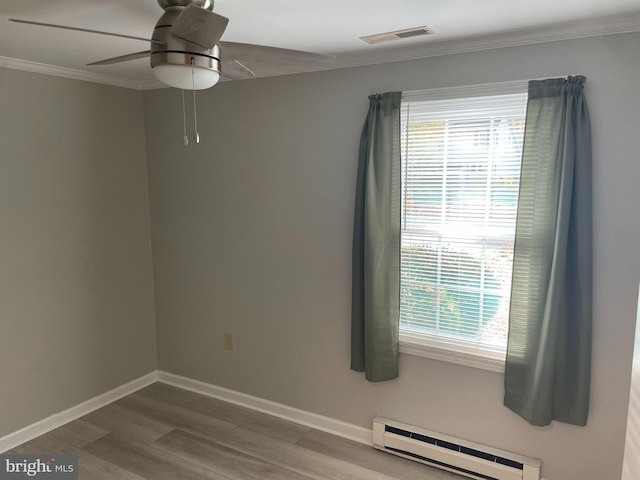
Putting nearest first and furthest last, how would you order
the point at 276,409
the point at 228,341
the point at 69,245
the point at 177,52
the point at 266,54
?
the point at 177,52, the point at 266,54, the point at 69,245, the point at 276,409, the point at 228,341

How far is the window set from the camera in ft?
7.89

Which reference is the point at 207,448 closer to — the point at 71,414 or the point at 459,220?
the point at 71,414

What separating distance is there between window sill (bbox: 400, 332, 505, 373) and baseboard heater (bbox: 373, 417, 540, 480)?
44 centimetres

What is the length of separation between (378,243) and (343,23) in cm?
115

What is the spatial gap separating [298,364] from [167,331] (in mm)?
1229

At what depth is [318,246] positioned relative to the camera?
2.99 m

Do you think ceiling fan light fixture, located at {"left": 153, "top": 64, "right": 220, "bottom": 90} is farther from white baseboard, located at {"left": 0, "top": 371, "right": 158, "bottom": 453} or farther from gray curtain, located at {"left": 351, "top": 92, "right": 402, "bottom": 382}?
white baseboard, located at {"left": 0, "top": 371, "right": 158, "bottom": 453}

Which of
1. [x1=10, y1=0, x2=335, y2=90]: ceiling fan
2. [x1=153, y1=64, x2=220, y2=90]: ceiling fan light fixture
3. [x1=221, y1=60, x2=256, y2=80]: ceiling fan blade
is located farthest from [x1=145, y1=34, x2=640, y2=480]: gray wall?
[x1=153, y1=64, x2=220, y2=90]: ceiling fan light fixture

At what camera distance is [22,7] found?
6.20 feet

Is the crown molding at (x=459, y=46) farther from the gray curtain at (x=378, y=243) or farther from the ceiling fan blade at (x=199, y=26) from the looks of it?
the ceiling fan blade at (x=199, y=26)

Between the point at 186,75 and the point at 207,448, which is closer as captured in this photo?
the point at 186,75

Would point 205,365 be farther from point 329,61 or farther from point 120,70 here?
point 329,61

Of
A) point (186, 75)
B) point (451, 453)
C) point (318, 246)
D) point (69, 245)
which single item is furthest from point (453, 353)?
point (69, 245)

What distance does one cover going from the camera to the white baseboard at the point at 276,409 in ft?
9.85
